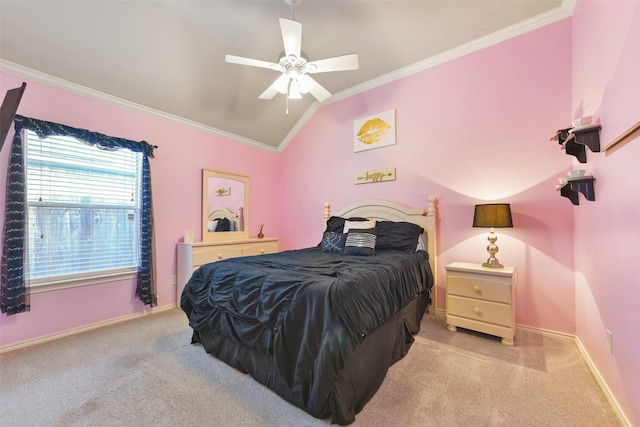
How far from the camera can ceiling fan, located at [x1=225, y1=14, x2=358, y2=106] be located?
6.19 ft

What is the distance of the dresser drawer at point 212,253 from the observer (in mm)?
3250

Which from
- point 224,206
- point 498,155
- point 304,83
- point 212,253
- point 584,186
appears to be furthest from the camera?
point 224,206

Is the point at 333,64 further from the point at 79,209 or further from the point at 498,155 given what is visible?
the point at 79,209

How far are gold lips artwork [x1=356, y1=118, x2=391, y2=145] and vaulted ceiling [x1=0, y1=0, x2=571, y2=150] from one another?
616 millimetres

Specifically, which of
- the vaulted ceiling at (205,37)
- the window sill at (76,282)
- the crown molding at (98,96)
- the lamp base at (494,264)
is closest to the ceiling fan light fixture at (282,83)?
the vaulted ceiling at (205,37)

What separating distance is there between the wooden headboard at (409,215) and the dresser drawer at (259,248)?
1.32 metres

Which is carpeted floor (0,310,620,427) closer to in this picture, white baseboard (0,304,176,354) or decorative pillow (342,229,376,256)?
white baseboard (0,304,176,354)

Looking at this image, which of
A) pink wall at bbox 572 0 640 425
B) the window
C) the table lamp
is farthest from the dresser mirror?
pink wall at bbox 572 0 640 425

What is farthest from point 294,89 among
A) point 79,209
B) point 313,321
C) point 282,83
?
point 79,209

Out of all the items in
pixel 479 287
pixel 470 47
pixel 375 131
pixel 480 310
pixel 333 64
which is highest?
pixel 470 47

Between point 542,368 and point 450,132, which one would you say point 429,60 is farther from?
point 542,368

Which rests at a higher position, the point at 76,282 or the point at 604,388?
the point at 76,282

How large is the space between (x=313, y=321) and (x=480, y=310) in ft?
5.88

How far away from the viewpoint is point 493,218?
231cm
